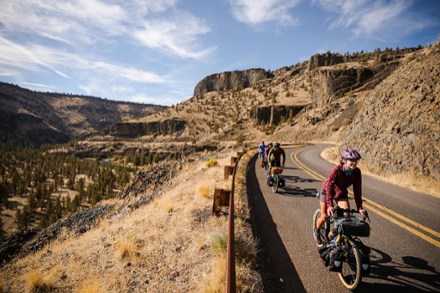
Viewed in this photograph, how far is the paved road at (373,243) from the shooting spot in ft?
12.9

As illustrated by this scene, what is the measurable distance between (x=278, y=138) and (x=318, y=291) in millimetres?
58064

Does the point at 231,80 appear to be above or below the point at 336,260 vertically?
above

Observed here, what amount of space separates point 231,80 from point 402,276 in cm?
17719

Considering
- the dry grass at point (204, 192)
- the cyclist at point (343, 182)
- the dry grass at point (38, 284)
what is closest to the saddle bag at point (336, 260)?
the cyclist at point (343, 182)

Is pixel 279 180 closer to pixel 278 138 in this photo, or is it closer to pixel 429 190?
pixel 429 190

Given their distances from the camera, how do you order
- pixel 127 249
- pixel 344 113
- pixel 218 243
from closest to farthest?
Result: pixel 218 243 < pixel 127 249 < pixel 344 113

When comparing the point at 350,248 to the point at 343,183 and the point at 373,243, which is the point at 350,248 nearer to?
the point at 343,183

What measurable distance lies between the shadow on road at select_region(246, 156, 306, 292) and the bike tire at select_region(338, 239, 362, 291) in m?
0.73

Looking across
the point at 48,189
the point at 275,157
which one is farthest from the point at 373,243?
the point at 48,189

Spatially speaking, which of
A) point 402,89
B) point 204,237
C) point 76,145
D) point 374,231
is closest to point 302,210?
point 374,231

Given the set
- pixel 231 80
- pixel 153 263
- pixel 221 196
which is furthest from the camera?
pixel 231 80

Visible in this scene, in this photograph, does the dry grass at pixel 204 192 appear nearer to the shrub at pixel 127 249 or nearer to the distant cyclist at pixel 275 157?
the distant cyclist at pixel 275 157

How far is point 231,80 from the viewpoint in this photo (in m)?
174

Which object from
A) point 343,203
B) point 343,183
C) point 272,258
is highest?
point 343,183
